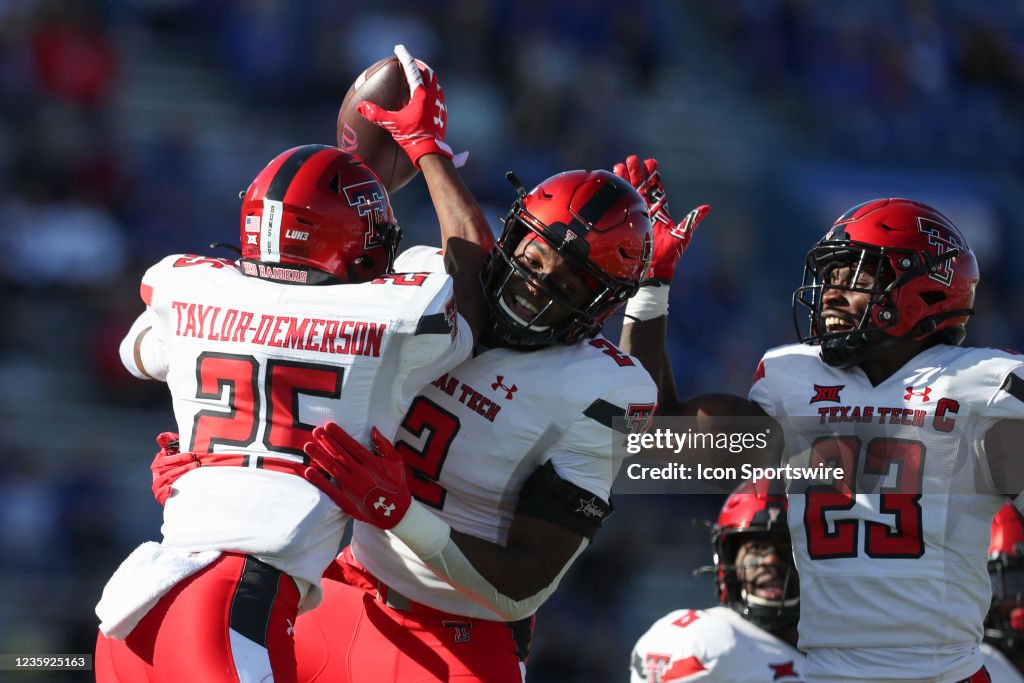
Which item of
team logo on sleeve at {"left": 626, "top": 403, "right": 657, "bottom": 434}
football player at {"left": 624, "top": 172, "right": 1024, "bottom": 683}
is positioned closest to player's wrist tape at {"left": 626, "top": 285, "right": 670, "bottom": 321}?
football player at {"left": 624, "top": 172, "right": 1024, "bottom": 683}

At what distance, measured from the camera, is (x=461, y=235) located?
403 centimetres

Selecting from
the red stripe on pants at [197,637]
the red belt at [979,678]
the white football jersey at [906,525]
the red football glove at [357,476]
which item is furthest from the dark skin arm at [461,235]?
the red belt at [979,678]

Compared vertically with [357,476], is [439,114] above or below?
above

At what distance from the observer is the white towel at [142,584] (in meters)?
3.20

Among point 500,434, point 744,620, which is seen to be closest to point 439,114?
point 500,434

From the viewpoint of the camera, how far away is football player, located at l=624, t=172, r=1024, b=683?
12.6 feet

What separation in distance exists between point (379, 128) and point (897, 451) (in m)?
1.89

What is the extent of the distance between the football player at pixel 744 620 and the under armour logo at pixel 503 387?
1387 mm

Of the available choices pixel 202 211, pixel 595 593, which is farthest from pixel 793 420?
pixel 202 211

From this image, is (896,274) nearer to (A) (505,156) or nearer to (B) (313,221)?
(B) (313,221)

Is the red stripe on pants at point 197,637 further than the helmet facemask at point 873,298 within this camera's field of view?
No

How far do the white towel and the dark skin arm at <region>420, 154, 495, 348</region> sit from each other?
3.35ft

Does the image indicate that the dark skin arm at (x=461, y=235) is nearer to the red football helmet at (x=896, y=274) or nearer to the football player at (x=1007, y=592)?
the red football helmet at (x=896, y=274)

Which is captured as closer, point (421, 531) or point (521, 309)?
point (421, 531)
